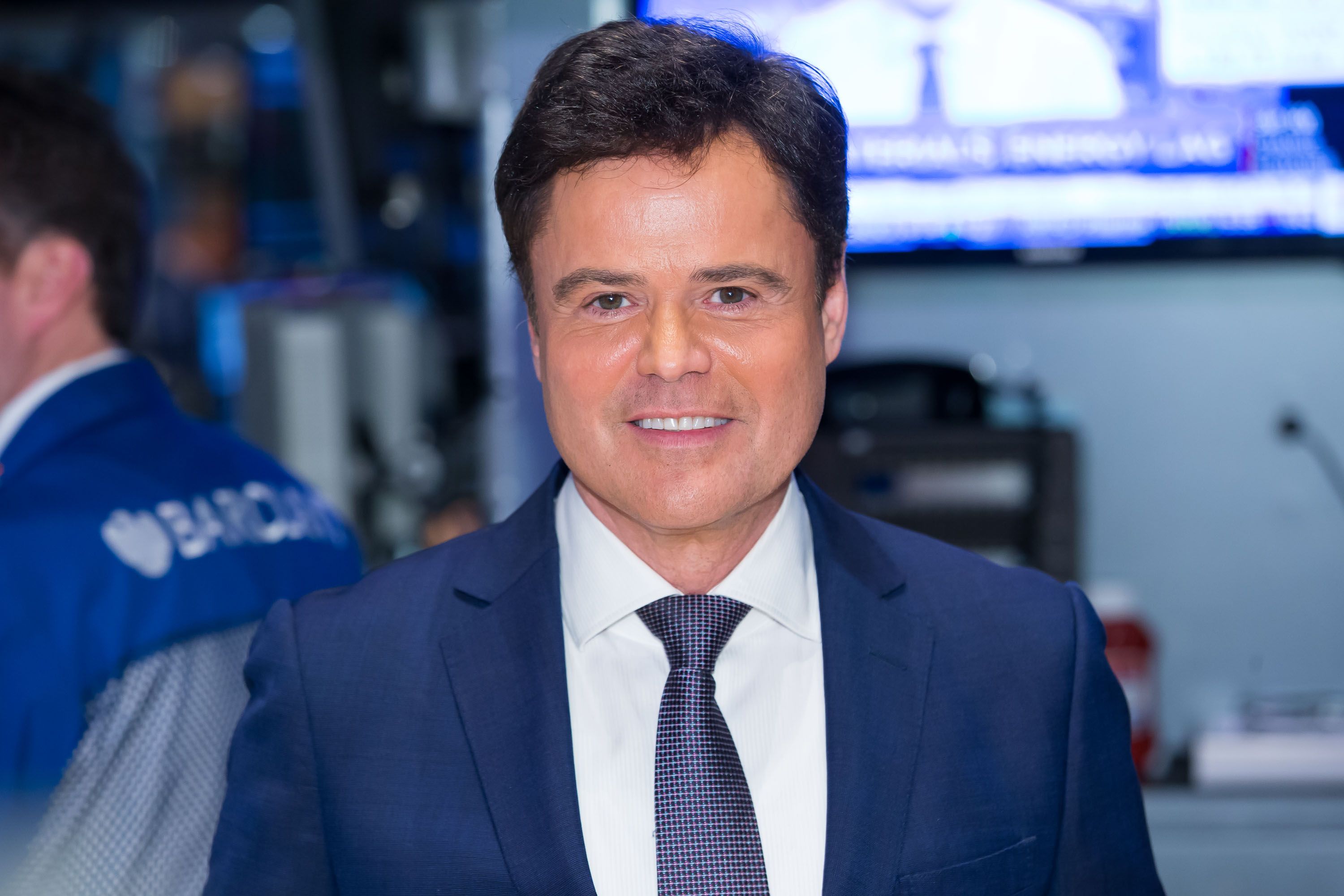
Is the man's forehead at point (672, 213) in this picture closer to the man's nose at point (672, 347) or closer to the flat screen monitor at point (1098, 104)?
the man's nose at point (672, 347)

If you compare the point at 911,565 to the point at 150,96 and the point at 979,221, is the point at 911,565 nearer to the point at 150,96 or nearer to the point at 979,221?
the point at 979,221

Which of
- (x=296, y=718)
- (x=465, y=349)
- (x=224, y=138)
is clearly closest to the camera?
(x=296, y=718)

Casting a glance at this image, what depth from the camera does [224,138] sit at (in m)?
7.46

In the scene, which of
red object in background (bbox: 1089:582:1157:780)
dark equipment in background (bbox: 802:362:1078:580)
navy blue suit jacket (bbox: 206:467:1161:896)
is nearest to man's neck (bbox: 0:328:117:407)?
navy blue suit jacket (bbox: 206:467:1161:896)

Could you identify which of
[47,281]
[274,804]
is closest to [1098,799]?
[274,804]

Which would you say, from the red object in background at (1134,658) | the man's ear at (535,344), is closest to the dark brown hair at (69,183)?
the man's ear at (535,344)

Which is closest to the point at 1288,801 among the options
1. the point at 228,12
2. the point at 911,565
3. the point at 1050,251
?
the point at 1050,251

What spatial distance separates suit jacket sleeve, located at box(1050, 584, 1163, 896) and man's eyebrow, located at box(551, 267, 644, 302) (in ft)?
1.80

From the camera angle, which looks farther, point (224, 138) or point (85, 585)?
point (224, 138)

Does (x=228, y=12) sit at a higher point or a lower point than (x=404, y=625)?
higher

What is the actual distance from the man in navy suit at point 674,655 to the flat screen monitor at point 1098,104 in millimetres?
1327

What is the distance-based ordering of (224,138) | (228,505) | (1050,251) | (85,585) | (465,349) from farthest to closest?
(224,138), (465,349), (1050,251), (228,505), (85,585)

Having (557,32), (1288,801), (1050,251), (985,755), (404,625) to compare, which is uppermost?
(557,32)

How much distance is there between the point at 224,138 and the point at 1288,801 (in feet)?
21.9
